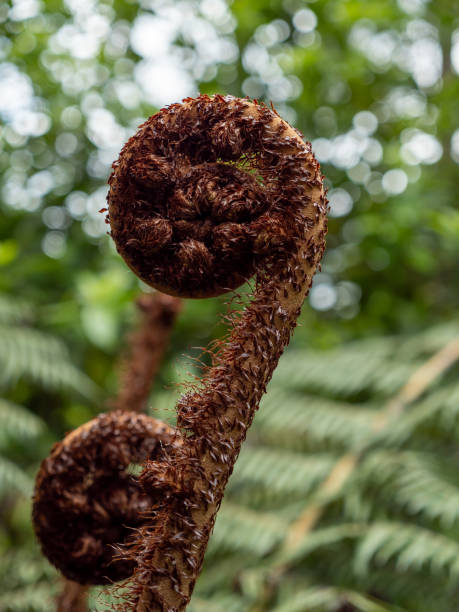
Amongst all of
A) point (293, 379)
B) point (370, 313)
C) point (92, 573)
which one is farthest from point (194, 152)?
point (370, 313)

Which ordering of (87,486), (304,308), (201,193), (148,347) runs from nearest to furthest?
(201,193), (87,486), (148,347), (304,308)

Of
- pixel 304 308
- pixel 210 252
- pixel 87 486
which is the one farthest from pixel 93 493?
pixel 304 308

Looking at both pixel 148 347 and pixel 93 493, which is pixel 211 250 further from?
pixel 148 347

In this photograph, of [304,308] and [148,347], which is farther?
[304,308]

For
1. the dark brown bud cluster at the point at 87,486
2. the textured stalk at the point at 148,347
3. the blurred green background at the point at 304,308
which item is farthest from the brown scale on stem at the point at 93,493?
the blurred green background at the point at 304,308

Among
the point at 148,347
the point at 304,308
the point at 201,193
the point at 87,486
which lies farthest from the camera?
the point at 304,308

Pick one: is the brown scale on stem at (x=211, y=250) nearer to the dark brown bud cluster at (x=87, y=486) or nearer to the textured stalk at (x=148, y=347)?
the dark brown bud cluster at (x=87, y=486)

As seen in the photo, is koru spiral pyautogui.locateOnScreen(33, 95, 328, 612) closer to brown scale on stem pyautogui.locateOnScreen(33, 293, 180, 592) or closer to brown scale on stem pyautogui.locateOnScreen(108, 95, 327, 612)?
brown scale on stem pyautogui.locateOnScreen(108, 95, 327, 612)
